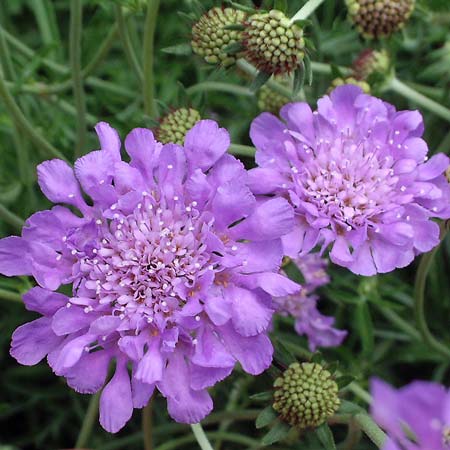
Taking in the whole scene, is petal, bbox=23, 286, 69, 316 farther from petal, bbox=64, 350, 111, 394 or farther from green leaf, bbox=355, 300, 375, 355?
green leaf, bbox=355, 300, 375, 355

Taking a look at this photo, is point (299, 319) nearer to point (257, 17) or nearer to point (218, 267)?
point (218, 267)

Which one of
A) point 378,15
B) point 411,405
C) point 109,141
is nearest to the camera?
point 411,405

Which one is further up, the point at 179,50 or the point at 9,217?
the point at 179,50

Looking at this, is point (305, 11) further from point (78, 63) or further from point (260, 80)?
point (78, 63)

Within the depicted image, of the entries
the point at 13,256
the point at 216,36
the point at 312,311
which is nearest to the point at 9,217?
the point at 13,256

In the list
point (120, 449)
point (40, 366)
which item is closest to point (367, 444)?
point (120, 449)

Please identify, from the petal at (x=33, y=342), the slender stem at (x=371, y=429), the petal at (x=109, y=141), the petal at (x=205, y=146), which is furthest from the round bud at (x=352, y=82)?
the petal at (x=33, y=342)
